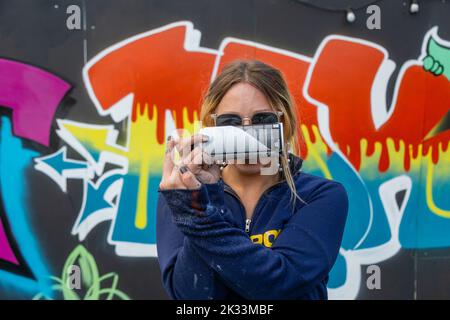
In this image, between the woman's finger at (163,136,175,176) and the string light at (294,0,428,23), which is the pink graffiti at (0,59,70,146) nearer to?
the string light at (294,0,428,23)

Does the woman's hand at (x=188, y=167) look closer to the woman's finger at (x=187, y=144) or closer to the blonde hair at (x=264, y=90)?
the woman's finger at (x=187, y=144)

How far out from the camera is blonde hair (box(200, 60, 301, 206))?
123 centimetres

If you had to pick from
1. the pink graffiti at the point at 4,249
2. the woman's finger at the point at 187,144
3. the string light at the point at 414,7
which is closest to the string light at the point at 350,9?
the string light at the point at 414,7

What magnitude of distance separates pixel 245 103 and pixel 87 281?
2114 millimetres

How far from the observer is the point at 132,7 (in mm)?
2857

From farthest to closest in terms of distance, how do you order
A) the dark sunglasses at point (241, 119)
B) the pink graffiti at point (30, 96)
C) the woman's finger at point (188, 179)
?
1. the pink graffiti at point (30, 96)
2. the dark sunglasses at point (241, 119)
3. the woman's finger at point (188, 179)

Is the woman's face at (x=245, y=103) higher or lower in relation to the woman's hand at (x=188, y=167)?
higher

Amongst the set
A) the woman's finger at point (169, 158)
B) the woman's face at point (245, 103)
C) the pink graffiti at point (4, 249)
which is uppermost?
the woman's face at point (245, 103)

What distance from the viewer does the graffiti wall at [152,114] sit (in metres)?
2.87

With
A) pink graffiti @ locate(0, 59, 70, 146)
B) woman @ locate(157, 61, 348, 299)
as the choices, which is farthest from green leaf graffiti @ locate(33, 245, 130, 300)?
woman @ locate(157, 61, 348, 299)

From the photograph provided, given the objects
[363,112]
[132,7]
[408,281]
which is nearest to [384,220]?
[408,281]

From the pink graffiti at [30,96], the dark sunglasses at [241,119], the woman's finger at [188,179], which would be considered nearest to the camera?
the woman's finger at [188,179]

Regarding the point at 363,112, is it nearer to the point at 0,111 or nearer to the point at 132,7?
the point at 132,7

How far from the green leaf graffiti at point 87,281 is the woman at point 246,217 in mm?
1843
